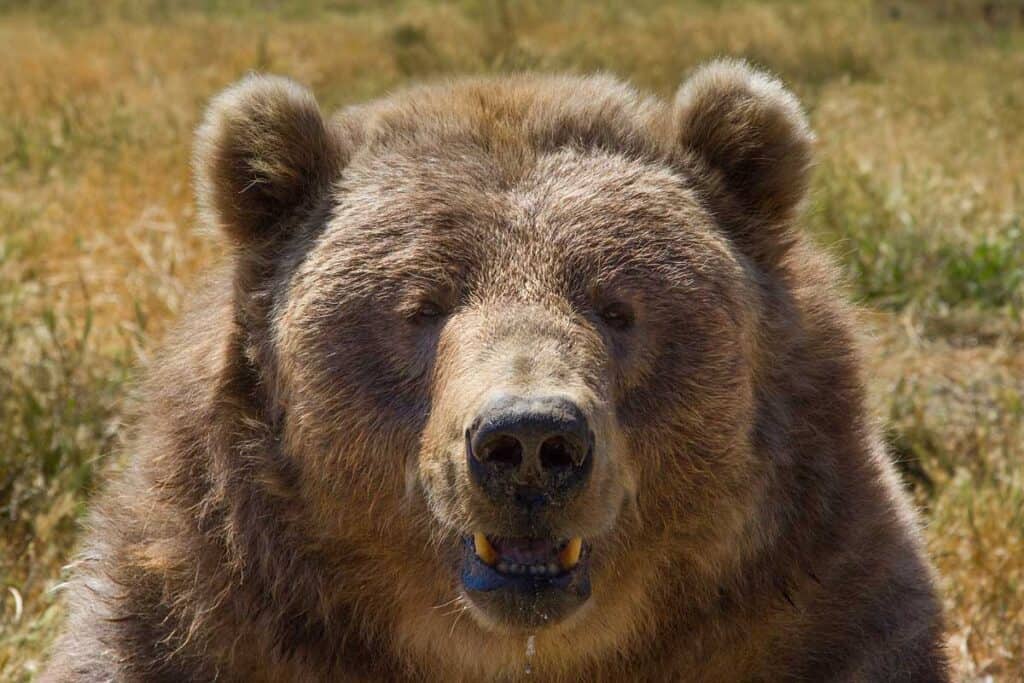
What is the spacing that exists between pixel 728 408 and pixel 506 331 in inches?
24.2

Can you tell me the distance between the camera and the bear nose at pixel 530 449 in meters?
3.08

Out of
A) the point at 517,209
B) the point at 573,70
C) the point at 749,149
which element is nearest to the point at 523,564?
the point at 517,209

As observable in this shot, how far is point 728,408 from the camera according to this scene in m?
3.71

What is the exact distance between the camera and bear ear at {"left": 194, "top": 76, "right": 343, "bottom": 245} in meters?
4.00

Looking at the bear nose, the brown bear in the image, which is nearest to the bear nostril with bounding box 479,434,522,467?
the bear nose

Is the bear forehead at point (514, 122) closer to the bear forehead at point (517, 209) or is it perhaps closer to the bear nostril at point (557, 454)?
the bear forehead at point (517, 209)

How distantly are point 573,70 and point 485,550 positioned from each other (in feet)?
9.06

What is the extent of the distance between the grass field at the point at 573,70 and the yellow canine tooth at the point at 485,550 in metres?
1.36

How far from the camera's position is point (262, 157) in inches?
158

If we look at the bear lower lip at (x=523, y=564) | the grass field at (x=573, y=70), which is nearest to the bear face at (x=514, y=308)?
the bear lower lip at (x=523, y=564)

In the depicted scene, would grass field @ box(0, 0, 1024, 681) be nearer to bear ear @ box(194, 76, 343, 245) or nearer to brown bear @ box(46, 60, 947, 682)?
brown bear @ box(46, 60, 947, 682)

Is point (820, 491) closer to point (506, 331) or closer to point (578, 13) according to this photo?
point (506, 331)

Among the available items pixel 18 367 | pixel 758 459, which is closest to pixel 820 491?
pixel 758 459

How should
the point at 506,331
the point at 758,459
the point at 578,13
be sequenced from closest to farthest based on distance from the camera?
the point at 506,331, the point at 758,459, the point at 578,13
